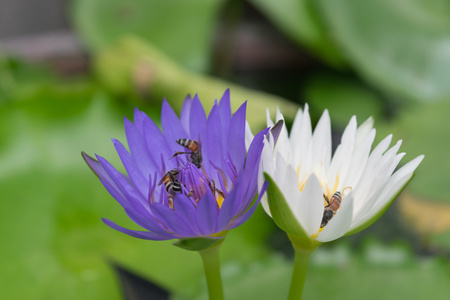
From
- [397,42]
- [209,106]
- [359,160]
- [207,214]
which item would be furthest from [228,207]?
[397,42]

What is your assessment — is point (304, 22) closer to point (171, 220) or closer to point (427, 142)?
point (427, 142)

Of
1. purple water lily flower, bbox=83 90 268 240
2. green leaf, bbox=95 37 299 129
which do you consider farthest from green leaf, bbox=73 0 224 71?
purple water lily flower, bbox=83 90 268 240

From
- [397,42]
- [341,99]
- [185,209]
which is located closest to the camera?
[185,209]

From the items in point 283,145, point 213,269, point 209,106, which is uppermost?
point 209,106

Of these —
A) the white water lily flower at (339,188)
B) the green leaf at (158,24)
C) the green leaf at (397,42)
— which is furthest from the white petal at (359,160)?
the green leaf at (158,24)

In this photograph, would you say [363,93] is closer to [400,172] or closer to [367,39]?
[367,39]

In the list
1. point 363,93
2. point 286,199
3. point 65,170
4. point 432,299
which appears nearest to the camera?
point 286,199

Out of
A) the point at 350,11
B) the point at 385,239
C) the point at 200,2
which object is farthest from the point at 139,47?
the point at 385,239
